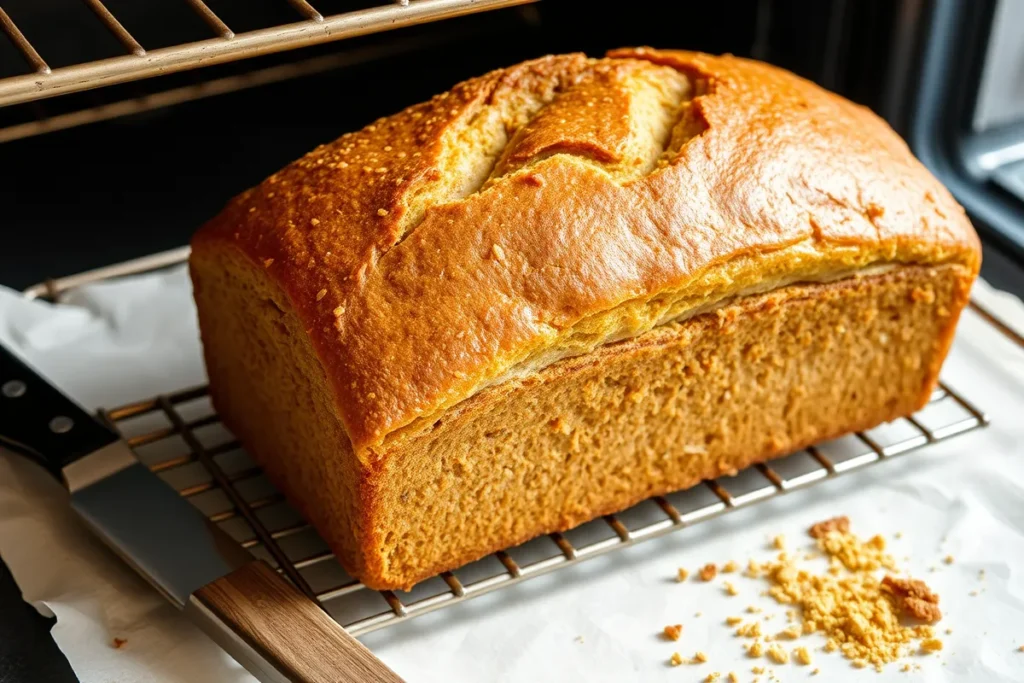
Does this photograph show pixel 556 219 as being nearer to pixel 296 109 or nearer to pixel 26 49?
pixel 26 49

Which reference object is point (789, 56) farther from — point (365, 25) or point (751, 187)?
point (365, 25)

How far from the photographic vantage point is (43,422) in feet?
5.56

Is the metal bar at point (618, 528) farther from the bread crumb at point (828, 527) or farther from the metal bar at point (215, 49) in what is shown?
the metal bar at point (215, 49)

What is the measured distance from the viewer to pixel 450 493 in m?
1.55

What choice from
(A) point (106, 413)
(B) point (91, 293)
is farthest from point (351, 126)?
(A) point (106, 413)

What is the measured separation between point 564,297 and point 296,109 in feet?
4.08

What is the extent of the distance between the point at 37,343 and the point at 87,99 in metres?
0.54

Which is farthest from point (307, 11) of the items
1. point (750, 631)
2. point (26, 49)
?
point (750, 631)

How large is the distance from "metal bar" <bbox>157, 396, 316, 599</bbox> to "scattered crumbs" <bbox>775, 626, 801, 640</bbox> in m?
0.60

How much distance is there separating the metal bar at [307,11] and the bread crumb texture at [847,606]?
2.92 ft

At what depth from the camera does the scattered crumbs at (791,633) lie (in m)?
1.56

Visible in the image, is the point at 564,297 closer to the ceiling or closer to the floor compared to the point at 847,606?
closer to the ceiling

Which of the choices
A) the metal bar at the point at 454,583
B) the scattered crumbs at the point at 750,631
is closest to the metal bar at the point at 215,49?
the metal bar at the point at 454,583

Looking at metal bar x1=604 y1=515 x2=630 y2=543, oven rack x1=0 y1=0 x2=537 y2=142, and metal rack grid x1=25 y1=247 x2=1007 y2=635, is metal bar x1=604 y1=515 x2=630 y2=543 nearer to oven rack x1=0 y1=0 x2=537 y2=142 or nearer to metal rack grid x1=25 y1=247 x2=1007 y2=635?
metal rack grid x1=25 y1=247 x2=1007 y2=635
